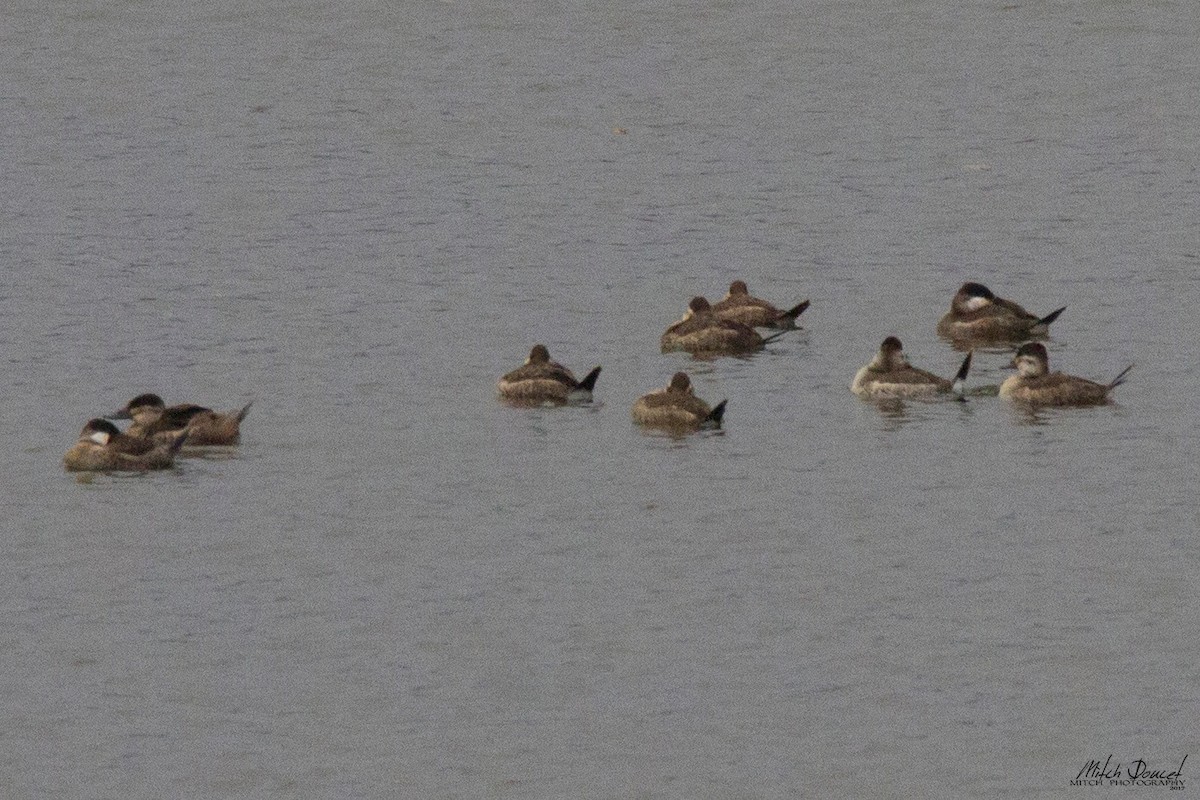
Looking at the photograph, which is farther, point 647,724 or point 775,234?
point 775,234

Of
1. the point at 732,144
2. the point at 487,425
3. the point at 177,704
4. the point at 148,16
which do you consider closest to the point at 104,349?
the point at 487,425

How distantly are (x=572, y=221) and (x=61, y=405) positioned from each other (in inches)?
487

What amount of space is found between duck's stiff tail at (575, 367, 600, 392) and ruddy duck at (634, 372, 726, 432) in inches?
27.1

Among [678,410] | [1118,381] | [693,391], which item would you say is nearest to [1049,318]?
[1118,381]

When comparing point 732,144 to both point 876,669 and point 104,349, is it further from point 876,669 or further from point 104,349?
point 876,669

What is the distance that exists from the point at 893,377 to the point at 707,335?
3.06 m

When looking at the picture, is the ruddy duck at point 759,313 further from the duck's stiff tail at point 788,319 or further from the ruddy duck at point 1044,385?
the ruddy duck at point 1044,385

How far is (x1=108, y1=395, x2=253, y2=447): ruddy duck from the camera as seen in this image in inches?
1017

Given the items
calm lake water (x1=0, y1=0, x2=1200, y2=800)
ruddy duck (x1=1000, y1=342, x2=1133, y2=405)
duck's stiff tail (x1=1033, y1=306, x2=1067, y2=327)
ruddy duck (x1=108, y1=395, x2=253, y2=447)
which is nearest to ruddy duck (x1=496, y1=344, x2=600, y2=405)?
calm lake water (x1=0, y1=0, x2=1200, y2=800)

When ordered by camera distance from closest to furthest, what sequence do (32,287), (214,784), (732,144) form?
(214,784)
(32,287)
(732,144)

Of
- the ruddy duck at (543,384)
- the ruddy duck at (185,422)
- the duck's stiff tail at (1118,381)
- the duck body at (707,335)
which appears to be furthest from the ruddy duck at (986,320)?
the ruddy duck at (185,422)

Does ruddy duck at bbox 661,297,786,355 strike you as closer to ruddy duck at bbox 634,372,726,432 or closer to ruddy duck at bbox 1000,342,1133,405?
ruddy duck at bbox 634,372,726,432

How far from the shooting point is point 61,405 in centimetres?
2809

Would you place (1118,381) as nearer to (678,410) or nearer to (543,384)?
(678,410)
